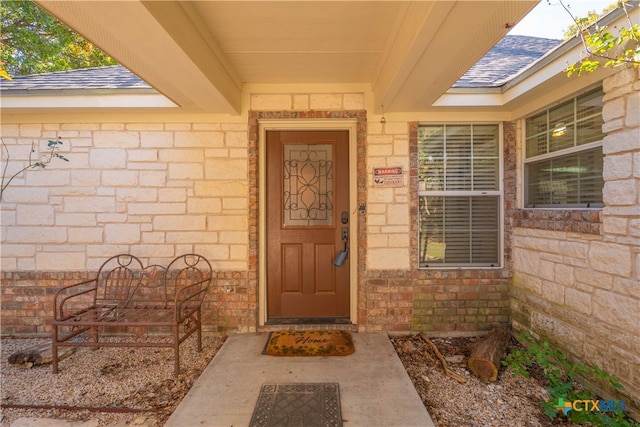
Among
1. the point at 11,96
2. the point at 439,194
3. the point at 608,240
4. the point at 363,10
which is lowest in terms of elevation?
the point at 608,240

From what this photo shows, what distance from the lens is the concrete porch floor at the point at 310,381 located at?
6.89 ft

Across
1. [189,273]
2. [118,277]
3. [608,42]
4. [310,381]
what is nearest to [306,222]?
[189,273]

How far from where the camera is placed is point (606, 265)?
2.38m

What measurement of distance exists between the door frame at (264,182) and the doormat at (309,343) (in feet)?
1.00

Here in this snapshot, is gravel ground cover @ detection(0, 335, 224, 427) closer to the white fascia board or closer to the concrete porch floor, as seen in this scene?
the concrete porch floor

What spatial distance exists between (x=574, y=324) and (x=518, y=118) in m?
2.14

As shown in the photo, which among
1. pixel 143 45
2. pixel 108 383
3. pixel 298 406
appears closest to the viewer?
pixel 143 45

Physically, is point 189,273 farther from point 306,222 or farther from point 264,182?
point 306,222

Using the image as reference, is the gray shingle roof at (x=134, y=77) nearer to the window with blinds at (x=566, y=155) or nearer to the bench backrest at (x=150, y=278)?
the window with blinds at (x=566, y=155)

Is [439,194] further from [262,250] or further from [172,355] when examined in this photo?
[172,355]

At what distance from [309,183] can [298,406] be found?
2.22 m

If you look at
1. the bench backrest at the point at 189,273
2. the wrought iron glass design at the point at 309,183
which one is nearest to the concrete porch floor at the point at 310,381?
the bench backrest at the point at 189,273

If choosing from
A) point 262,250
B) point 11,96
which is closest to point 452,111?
point 262,250

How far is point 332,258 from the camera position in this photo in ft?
11.8
